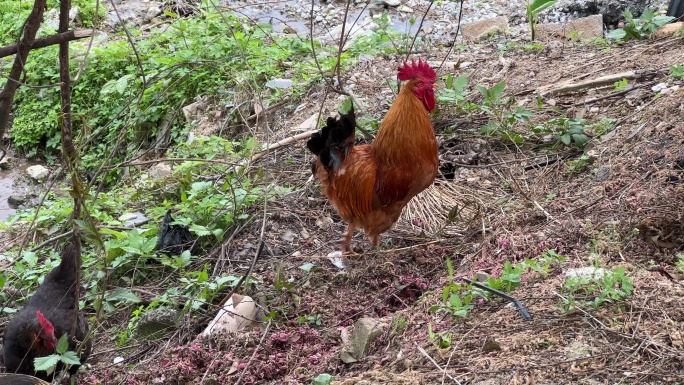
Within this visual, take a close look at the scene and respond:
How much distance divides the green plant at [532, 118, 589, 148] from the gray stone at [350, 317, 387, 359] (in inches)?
102

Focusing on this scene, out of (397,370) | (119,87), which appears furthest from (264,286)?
(119,87)

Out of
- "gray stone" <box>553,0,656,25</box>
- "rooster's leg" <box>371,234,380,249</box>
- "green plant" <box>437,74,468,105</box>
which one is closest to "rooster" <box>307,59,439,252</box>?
"rooster's leg" <box>371,234,380,249</box>

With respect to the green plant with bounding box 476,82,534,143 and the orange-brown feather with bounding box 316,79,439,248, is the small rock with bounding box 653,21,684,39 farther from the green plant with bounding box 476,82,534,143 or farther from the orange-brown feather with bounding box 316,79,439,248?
the orange-brown feather with bounding box 316,79,439,248

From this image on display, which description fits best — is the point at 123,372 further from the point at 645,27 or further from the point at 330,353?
the point at 645,27

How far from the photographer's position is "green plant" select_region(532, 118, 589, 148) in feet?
18.1

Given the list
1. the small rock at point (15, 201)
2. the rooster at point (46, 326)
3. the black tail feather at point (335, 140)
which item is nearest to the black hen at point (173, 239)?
the rooster at point (46, 326)

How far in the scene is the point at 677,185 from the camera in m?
4.29

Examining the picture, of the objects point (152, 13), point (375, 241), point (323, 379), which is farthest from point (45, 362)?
point (152, 13)

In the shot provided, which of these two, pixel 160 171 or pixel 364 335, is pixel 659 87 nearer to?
pixel 364 335

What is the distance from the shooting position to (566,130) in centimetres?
566

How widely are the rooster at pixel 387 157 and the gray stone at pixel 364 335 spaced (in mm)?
1283

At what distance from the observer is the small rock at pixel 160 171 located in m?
6.94

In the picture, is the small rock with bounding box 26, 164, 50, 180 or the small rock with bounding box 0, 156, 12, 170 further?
the small rock with bounding box 0, 156, 12, 170

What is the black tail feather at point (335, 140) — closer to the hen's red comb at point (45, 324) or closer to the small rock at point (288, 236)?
the small rock at point (288, 236)
